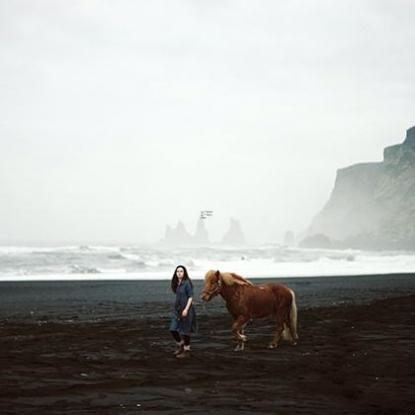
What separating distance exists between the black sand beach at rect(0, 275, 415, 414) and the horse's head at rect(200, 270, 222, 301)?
1.15m

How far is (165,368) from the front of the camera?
35.2 ft

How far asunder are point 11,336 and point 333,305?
500 inches

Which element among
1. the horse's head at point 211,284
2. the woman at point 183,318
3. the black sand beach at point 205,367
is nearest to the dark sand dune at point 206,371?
the black sand beach at point 205,367

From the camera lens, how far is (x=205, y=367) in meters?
10.8

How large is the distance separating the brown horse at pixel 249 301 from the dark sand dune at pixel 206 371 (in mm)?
364

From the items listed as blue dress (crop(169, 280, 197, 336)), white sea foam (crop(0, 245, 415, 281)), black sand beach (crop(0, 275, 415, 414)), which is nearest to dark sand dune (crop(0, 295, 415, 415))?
black sand beach (crop(0, 275, 415, 414))

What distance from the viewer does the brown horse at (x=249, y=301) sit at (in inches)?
515

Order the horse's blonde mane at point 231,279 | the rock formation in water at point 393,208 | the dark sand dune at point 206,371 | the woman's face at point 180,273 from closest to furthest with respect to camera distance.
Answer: the dark sand dune at point 206,371 < the woman's face at point 180,273 < the horse's blonde mane at point 231,279 < the rock formation in water at point 393,208

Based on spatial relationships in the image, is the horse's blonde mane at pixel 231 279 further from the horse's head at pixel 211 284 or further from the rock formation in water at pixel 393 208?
the rock formation in water at pixel 393 208

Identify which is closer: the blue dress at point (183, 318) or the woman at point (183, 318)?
the woman at point (183, 318)

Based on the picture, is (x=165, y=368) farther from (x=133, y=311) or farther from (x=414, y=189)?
(x=414, y=189)

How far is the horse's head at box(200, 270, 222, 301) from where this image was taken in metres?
13.0

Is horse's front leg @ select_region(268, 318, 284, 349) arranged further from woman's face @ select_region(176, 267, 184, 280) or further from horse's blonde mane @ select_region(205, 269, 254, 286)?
woman's face @ select_region(176, 267, 184, 280)

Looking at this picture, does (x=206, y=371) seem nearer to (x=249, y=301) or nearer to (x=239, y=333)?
(x=239, y=333)
